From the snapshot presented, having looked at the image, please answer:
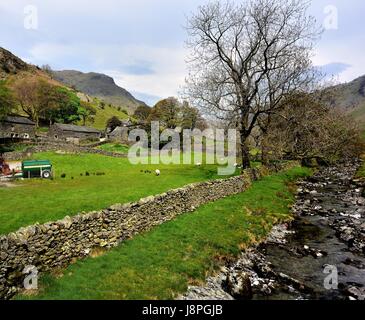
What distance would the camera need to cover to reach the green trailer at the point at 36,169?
33.2 m

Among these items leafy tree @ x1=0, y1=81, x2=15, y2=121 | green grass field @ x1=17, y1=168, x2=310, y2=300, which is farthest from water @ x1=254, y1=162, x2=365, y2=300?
leafy tree @ x1=0, y1=81, x2=15, y2=121

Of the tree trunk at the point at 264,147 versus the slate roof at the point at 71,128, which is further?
the slate roof at the point at 71,128

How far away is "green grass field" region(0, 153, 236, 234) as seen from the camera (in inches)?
712

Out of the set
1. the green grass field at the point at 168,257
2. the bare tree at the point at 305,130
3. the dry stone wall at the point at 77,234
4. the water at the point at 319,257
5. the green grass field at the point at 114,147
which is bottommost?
the water at the point at 319,257

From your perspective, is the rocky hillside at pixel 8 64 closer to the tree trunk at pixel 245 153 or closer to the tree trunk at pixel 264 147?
the tree trunk at pixel 264 147

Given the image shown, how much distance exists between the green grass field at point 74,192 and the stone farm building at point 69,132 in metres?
46.7

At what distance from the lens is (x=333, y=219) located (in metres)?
28.1

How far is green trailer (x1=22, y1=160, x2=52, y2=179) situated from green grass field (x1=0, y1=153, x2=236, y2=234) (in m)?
1.29

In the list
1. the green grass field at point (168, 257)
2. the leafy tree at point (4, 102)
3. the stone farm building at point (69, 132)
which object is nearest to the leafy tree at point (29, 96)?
the stone farm building at point (69, 132)

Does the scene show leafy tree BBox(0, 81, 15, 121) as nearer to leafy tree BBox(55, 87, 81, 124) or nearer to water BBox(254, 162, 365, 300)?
leafy tree BBox(55, 87, 81, 124)
